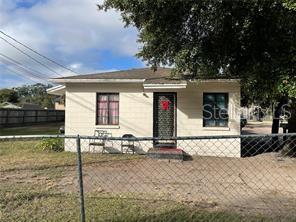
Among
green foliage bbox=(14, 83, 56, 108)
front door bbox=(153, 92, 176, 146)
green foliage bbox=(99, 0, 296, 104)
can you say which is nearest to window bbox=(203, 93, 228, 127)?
front door bbox=(153, 92, 176, 146)

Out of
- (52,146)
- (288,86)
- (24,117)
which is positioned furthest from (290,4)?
(24,117)

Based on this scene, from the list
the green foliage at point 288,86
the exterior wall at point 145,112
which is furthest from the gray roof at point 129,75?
the green foliage at point 288,86

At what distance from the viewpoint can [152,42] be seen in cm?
1425

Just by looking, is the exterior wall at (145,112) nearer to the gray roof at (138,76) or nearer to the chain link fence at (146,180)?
the chain link fence at (146,180)

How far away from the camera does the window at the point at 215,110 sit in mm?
17083

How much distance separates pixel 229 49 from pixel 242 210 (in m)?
8.51

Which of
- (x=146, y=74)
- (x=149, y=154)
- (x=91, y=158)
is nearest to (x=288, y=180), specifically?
(x=149, y=154)

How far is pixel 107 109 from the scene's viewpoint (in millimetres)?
17719

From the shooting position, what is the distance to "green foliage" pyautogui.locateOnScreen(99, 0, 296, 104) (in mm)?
12195

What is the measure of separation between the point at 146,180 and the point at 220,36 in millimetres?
6056

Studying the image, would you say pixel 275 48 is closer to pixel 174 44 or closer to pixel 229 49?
pixel 229 49

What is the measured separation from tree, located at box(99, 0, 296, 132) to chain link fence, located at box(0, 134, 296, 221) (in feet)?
10.5

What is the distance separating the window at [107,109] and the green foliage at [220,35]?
321 cm

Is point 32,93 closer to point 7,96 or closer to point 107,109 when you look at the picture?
point 7,96
